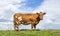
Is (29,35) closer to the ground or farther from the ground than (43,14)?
closer to the ground

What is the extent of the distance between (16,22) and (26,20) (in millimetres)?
1290

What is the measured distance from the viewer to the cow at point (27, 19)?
77.9 ft

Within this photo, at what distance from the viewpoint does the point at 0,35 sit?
13.5 metres

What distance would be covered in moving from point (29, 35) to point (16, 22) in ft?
32.8

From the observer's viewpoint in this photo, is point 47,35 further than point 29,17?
No

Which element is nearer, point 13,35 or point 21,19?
point 13,35

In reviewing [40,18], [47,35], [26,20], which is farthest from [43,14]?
[47,35]

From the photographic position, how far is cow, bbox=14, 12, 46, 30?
23730mm

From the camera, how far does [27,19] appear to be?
79.9 ft

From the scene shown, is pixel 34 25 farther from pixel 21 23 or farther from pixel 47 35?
pixel 47 35

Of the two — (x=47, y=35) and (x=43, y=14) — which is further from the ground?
(x=43, y=14)

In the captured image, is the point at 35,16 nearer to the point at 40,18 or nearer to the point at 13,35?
the point at 40,18

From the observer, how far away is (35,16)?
80.4 feet

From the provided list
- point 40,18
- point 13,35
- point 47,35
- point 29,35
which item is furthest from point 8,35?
point 40,18
